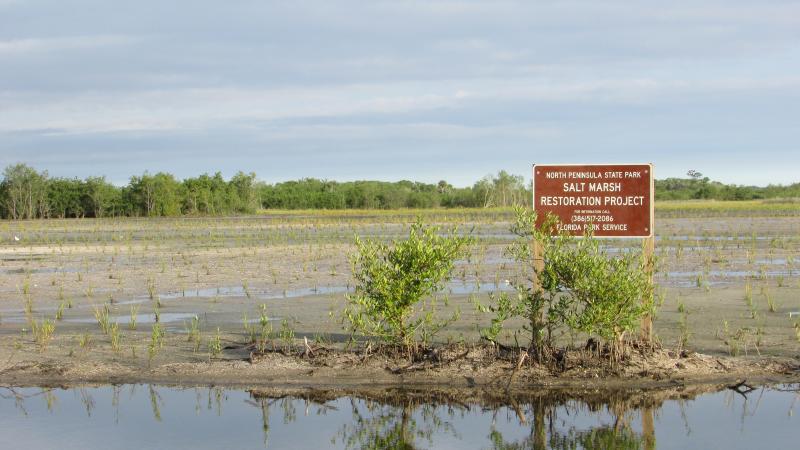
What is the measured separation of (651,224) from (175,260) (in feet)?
69.9

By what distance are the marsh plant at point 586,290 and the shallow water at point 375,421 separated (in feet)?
3.00

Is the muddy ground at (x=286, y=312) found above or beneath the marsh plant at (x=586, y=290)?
beneath

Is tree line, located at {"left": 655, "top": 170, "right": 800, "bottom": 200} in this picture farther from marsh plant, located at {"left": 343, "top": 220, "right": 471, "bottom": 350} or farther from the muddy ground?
marsh plant, located at {"left": 343, "top": 220, "right": 471, "bottom": 350}

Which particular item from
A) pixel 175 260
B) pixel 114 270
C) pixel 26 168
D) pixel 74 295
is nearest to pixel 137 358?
pixel 74 295

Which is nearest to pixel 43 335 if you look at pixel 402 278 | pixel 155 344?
pixel 155 344

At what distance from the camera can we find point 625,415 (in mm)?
10078

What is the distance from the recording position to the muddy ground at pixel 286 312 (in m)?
12.2

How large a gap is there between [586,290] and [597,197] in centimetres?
194

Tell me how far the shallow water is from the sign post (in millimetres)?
2679

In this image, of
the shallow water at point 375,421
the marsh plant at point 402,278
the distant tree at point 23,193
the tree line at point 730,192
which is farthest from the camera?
the tree line at point 730,192

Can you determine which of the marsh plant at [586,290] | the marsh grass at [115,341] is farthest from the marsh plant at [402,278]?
the marsh grass at [115,341]

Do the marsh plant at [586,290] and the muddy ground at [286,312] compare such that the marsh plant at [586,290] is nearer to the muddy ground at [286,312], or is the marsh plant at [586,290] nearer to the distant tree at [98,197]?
the muddy ground at [286,312]

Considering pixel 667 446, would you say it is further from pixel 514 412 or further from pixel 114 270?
pixel 114 270

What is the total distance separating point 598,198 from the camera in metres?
13.0
